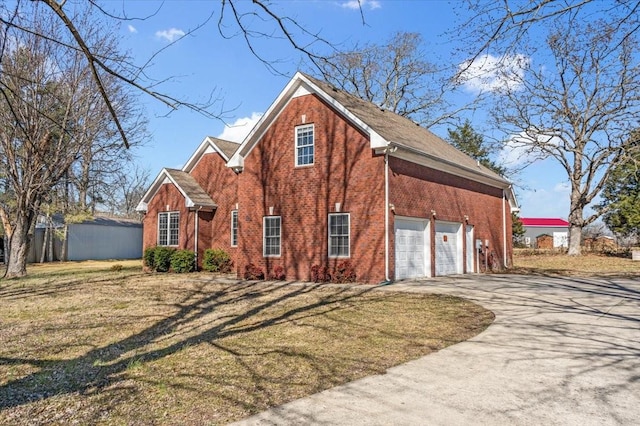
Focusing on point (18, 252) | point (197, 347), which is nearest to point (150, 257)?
point (18, 252)

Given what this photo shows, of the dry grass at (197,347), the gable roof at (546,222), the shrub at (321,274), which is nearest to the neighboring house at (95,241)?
the shrub at (321,274)

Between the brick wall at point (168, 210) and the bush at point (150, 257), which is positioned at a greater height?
the brick wall at point (168, 210)

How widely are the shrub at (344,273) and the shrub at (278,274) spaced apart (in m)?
2.33

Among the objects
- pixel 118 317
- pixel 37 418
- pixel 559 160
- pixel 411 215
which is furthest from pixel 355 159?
pixel 559 160

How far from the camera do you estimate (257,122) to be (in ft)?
60.6

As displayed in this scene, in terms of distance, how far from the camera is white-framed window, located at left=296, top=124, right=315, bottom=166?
695 inches

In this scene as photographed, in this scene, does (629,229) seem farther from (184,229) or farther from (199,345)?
(199,345)

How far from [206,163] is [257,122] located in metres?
7.76

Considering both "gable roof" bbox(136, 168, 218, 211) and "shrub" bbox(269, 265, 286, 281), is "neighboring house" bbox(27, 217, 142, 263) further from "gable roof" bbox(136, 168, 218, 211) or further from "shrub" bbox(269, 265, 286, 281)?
"shrub" bbox(269, 265, 286, 281)

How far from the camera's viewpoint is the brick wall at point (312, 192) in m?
15.9

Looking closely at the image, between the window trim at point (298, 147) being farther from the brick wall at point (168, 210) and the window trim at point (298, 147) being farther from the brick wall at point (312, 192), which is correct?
the brick wall at point (168, 210)

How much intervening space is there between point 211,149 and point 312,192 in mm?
9757

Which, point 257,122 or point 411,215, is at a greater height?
point 257,122

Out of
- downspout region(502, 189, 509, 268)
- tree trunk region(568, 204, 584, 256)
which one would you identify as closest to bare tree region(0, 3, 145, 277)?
downspout region(502, 189, 509, 268)
